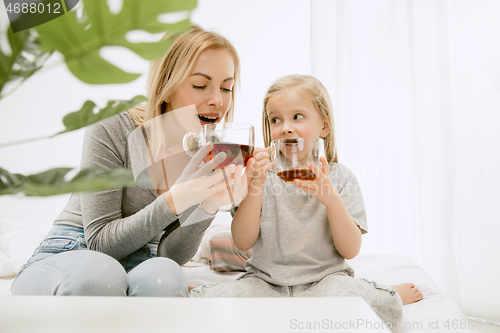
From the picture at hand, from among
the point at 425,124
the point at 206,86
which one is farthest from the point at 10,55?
the point at 425,124

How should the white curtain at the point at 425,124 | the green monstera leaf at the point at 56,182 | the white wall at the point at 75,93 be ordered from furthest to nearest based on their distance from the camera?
the white wall at the point at 75,93, the white curtain at the point at 425,124, the green monstera leaf at the point at 56,182

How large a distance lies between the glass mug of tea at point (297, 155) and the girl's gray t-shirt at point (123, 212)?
0.30 metres

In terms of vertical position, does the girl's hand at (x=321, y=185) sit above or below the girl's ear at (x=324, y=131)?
below

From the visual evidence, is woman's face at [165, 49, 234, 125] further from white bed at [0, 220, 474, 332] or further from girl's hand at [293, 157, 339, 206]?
white bed at [0, 220, 474, 332]

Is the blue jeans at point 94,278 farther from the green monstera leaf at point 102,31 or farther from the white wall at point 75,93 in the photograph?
the white wall at point 75,93

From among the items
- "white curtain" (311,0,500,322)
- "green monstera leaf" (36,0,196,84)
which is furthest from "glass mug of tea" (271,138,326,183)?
"white curtain" (311,0,500,322)

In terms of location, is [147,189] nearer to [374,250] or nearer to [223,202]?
[223,202]

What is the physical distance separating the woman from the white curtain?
1398 mm

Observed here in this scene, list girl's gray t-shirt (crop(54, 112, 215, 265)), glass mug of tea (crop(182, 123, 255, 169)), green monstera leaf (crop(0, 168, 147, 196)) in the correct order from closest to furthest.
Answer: green monstera leaf (crop(0, 168, 147, 196))
glass mug of tea (crop(182, 123, 255, 169))
girl's gray t-shirt (crop(54, 112, 215, 265))

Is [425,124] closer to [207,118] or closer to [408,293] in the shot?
[408,293]

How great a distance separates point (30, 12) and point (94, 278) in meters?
0.65

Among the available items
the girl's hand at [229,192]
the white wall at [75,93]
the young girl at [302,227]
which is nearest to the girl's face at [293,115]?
the young girl at [302,227]

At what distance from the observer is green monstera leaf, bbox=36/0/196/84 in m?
0.27

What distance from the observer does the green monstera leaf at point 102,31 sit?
0.88 ft
